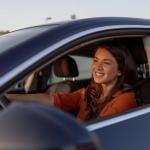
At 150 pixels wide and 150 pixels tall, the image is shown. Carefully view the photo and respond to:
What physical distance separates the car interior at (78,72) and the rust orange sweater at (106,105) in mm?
95

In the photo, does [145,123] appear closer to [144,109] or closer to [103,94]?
[144,109]

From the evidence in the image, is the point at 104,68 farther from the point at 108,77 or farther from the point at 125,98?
the point at 125,98

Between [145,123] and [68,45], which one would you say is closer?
[68,45]

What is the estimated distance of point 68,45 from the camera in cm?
246

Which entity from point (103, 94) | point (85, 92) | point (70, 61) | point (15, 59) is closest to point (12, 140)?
point (15, 59)

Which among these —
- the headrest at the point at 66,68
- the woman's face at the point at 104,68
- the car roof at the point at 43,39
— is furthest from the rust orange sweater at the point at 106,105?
the car roof at the point at 43,39

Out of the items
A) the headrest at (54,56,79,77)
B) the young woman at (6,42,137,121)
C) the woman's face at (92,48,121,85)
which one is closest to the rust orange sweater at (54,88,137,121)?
the young woman at (6,42,137,121)

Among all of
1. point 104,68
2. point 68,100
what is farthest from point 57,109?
point 68,100

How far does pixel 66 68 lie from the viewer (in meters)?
4.11

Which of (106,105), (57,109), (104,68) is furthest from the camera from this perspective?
(104,68)

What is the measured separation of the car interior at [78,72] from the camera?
3.26 m

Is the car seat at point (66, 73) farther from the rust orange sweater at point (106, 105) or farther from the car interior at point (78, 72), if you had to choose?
the rust orange sweater at point (106, 105)

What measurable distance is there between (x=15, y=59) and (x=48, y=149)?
1.00 metres

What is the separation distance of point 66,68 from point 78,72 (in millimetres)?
361
